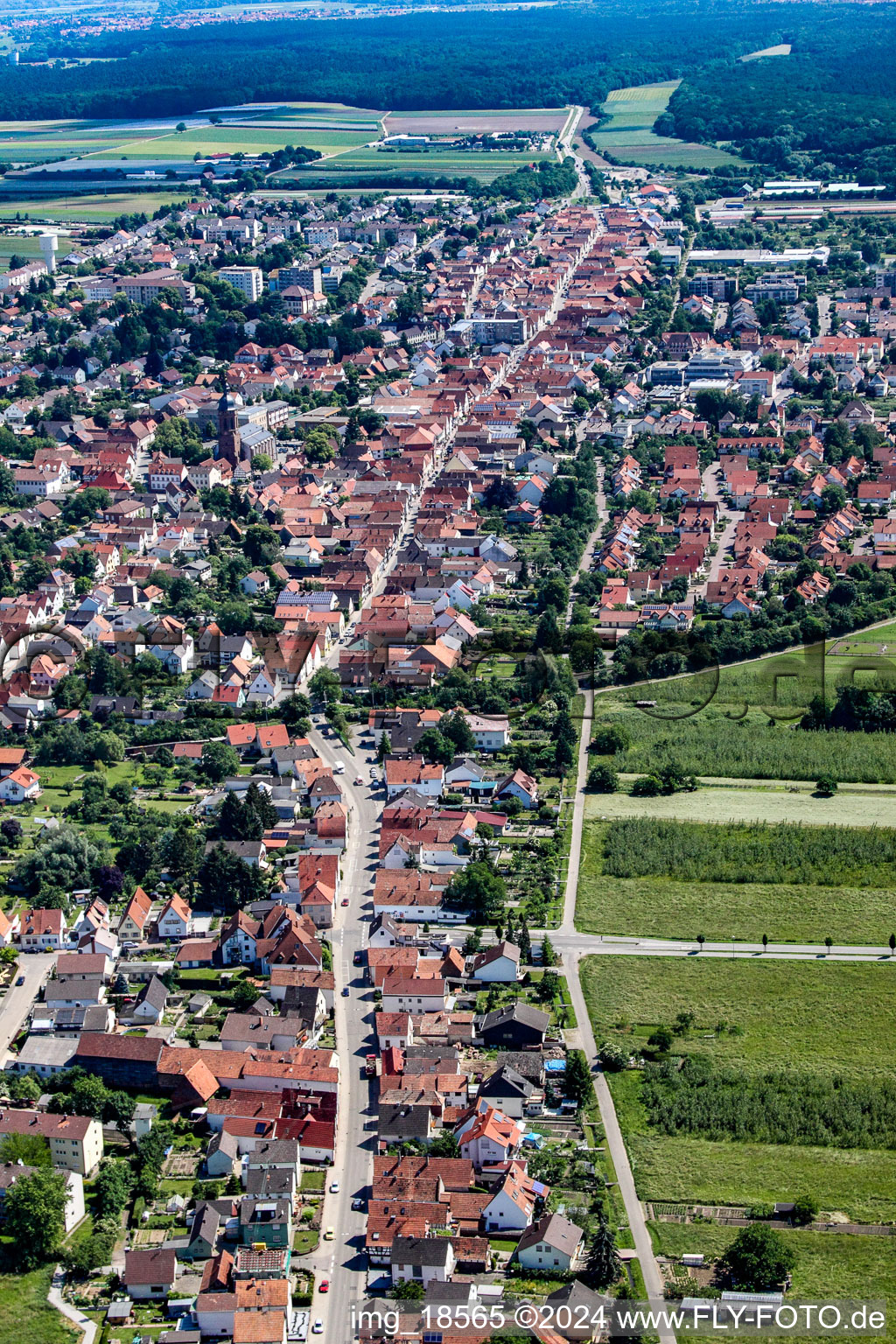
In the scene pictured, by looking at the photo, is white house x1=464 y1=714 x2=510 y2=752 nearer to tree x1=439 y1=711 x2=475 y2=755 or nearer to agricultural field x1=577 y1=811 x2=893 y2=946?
tree x1=439 y1=711 x2=475 y2=755

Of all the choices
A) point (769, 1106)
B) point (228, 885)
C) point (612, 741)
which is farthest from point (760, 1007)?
point (612, 741)

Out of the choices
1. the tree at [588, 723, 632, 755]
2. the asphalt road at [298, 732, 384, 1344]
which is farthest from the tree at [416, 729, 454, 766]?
the tree at [588, 723, 632, 755]

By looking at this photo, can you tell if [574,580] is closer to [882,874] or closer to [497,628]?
[497,628]

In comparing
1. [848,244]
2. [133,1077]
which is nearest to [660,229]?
[848,244]

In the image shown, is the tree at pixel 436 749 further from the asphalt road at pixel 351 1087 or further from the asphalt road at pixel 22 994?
the asphalt road at pixel 22 994

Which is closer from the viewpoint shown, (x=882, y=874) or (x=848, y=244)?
(x=882, y=874)

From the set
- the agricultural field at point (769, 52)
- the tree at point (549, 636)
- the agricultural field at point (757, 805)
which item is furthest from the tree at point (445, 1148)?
the agricultural field at point (769, 52)
